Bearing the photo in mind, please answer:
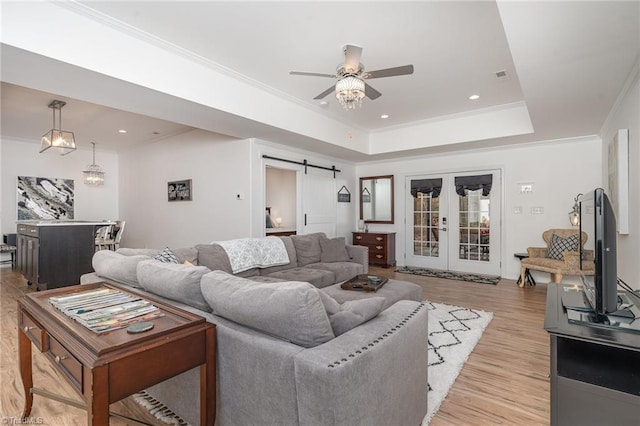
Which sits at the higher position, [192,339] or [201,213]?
[201,213]

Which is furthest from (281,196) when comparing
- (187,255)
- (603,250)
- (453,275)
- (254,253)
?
(603,250)

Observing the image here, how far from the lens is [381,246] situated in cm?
694

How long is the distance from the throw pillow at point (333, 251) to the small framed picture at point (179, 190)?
9.99 ft

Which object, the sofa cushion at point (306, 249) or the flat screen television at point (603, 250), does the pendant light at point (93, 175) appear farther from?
the flat screen television at point (603, 250)

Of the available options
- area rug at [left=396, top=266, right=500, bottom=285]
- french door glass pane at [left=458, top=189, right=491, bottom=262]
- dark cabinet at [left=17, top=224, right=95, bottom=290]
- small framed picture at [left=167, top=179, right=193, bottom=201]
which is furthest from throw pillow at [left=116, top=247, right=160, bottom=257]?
french door glass pane at [left=458, top=189, right=491, bottom=262]

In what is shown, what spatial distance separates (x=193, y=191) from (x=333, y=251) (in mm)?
3151

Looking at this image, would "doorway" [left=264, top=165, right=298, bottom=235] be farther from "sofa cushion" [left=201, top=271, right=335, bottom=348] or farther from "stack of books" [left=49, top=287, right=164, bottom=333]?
"sofa cushion" [left=201, top=271, right=335, bottom=348]

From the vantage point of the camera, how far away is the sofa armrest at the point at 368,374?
3.66 feet

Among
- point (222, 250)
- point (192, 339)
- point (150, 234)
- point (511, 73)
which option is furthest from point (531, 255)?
point (150, 234)

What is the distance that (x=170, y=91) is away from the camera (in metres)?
3.19

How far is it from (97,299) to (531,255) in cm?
599

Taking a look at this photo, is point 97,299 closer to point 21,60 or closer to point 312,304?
point 312,304

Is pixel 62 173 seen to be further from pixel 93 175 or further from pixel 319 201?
pixel 319 201

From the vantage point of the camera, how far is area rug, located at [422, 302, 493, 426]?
2201mm
